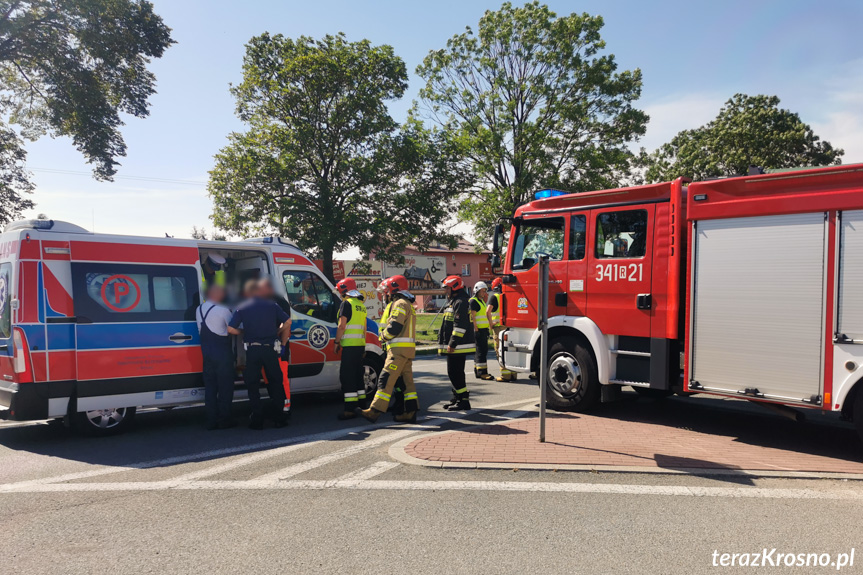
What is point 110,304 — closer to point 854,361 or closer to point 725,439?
point 725,439

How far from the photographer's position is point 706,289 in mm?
6586

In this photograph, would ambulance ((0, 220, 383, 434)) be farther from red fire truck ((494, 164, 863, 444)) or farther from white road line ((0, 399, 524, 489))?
red fire truck ((494, 164, 863, 444))

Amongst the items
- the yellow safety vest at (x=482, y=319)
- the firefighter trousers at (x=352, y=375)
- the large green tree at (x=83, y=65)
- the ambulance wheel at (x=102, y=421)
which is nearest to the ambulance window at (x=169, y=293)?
the ambulance wheel at (x=102, y=421)

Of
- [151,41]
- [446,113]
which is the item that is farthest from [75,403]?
[446,113]

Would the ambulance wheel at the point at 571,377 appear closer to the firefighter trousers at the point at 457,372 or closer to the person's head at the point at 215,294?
the firefighter trousers at the point at 457,372

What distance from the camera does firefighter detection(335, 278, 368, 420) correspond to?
7688mm

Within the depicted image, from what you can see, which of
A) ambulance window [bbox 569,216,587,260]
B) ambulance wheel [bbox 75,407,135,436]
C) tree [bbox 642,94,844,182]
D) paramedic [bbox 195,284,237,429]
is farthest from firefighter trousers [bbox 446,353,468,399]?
tree [bbox 642,94,844,182]

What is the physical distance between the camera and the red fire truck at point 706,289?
5.68m

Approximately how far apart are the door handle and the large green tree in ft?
46.2

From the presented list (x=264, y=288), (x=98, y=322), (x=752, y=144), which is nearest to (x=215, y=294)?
(x=264, y=288)

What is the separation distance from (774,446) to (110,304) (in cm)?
733

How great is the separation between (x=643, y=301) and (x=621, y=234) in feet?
3.00

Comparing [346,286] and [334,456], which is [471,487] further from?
[346,286]

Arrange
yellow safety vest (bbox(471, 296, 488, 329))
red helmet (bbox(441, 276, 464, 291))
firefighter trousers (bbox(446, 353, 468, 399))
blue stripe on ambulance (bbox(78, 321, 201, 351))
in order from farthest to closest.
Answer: yellow safety vest (bbox(471, 296, 488, 329)) → red helmet (bbox(441, 276, 464, 291)) → firefighter trousers (bbox(446, 353, 468, 399)) → blue stripe on ambulance (bbox(78, 321, 201, 351))
